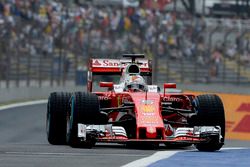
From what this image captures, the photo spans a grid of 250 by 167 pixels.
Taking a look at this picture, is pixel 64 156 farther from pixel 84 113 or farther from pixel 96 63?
pixel 96 63

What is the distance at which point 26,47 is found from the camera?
3031 cm

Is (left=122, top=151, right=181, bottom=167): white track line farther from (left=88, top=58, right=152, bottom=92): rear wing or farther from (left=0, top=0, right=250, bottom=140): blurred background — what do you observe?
(left=0, top=0, right=250, bottom=140): blurred background

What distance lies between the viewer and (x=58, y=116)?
15648 millimetres

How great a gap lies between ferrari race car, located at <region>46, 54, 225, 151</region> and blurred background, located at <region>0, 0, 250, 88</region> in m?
13.6

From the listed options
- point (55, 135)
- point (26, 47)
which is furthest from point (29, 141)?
point (26, 47)

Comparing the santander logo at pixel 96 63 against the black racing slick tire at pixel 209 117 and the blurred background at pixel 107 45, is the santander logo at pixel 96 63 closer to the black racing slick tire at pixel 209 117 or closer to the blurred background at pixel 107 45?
the black racing slick tire at pixel 209 117

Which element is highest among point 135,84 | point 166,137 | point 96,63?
point 96,63

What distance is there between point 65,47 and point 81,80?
151 centimetres

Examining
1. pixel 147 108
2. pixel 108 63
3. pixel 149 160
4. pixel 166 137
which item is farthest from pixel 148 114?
pixel 149 160

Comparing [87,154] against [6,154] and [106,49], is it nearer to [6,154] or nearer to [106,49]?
[6,154]

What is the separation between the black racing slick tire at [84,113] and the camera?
1406cm

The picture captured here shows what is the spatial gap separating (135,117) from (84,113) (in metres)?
0.86

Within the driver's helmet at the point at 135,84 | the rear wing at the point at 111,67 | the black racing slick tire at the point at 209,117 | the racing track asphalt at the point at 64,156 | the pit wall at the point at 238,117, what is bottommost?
the pit wall at the point at 238,117

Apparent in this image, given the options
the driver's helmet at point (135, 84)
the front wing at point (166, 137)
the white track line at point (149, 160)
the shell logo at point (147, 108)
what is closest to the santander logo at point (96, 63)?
the driver's helmet at point (135, 84)
